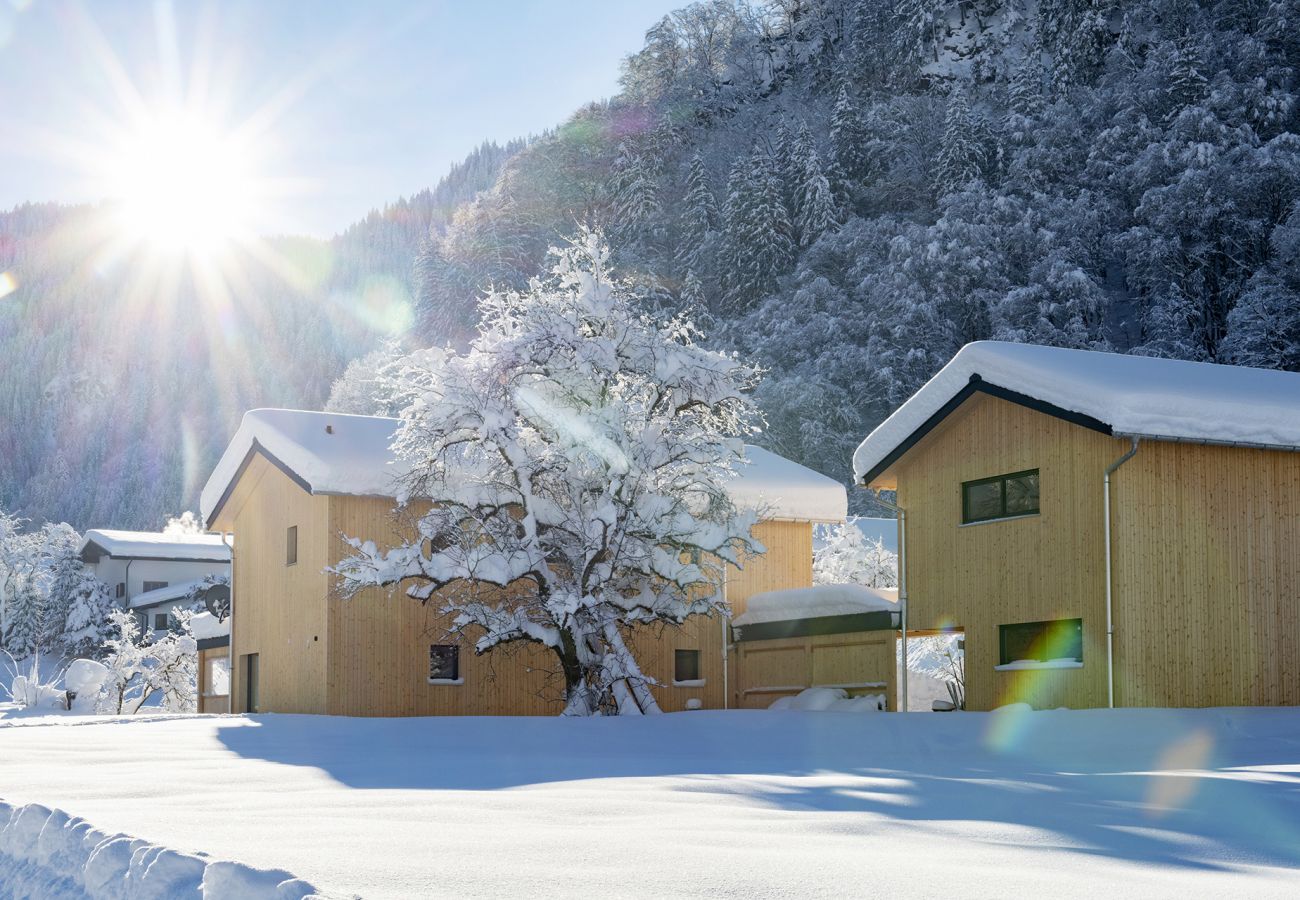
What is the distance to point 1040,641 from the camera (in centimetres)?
2081

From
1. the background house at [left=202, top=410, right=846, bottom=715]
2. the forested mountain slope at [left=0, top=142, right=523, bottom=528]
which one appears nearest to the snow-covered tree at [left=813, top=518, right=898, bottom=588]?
the background house at [left=202, top=410, right=846, bottom=715]

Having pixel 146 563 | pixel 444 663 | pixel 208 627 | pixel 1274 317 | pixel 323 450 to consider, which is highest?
pixel 1274 317

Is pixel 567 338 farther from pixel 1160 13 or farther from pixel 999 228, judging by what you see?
pixel 1160 13

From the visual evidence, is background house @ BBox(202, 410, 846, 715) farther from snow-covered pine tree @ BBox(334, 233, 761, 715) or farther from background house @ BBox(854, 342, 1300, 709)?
background house @ BBox(854, 342, 1300, 709)

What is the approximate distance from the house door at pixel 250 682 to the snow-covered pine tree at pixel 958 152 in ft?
140

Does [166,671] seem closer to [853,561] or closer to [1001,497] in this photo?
[853,561]

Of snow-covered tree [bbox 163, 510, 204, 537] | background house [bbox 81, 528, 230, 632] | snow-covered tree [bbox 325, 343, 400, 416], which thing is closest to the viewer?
background house [bbox 81, 528, 230, 632]

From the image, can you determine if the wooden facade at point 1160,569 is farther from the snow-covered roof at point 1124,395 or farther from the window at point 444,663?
the window at point 444,663

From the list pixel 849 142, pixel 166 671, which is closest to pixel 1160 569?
pixel 166 671

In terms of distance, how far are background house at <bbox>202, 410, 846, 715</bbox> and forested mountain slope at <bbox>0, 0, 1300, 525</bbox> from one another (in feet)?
81.1

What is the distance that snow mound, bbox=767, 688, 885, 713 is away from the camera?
23.9 meters

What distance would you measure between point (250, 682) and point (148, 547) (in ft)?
127

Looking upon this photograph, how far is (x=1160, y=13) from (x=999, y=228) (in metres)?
18.9

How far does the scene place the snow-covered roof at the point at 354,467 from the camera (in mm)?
25062
